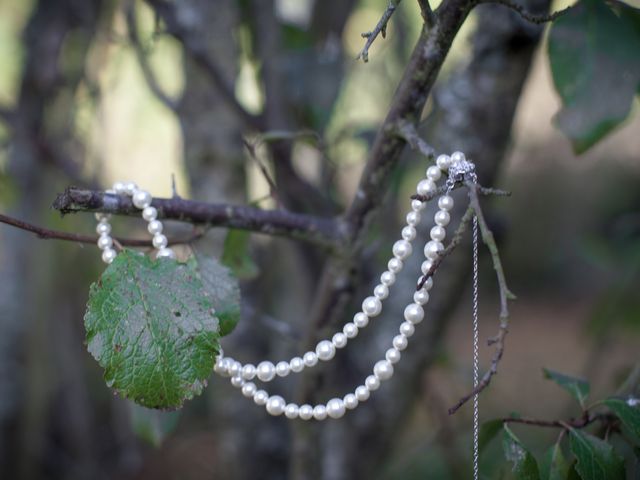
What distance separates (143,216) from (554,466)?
352 millimetres

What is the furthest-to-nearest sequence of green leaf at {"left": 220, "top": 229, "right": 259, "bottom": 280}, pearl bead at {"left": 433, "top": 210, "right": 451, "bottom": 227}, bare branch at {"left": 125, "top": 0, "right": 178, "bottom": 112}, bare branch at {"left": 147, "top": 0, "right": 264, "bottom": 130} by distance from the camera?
bare branch at {"left": 125, "top": 0, "right": 178, "bottom": 112}
bare branch at {"left": 147, "top": 0, "right": 264, "bottom": 130}
green leaf at {"left": 220, "top": 229, "right": 259, "bottom": 280}
pearl bead at {"left": 433, "top": 210, "right": 451, "bottom": 227}

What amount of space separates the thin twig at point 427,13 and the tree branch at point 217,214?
19 cm

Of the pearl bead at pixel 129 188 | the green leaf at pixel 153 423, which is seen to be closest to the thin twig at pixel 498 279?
→ the pearl bead at pixel 129 188

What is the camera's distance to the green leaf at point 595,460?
0.43 m

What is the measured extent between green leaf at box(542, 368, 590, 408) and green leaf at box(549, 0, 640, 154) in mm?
200

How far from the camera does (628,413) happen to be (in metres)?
0.44

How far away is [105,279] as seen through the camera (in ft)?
1.40

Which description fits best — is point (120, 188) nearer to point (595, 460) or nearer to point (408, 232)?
point (408, 232)

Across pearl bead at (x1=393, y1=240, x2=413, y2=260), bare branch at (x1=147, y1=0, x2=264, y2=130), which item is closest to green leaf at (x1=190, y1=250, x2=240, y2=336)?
pearl bead at (x1=393, y1=240, x2=413, y2=260)

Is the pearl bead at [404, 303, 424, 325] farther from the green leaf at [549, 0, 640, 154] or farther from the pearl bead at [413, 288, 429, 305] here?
the green leaf at [549, 0, 640, 154]

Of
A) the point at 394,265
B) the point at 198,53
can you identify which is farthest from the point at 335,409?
the point at 198,53

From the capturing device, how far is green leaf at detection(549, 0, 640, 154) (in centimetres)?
54

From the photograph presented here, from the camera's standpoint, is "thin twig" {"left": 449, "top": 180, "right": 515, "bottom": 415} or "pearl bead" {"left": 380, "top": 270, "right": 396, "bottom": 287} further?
"pearl bead" {"left": 380, "top": 270, "right": 396, "bottom": 287}

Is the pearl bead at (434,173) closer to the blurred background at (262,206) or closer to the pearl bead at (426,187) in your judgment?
the pearl bead at (426,187)
